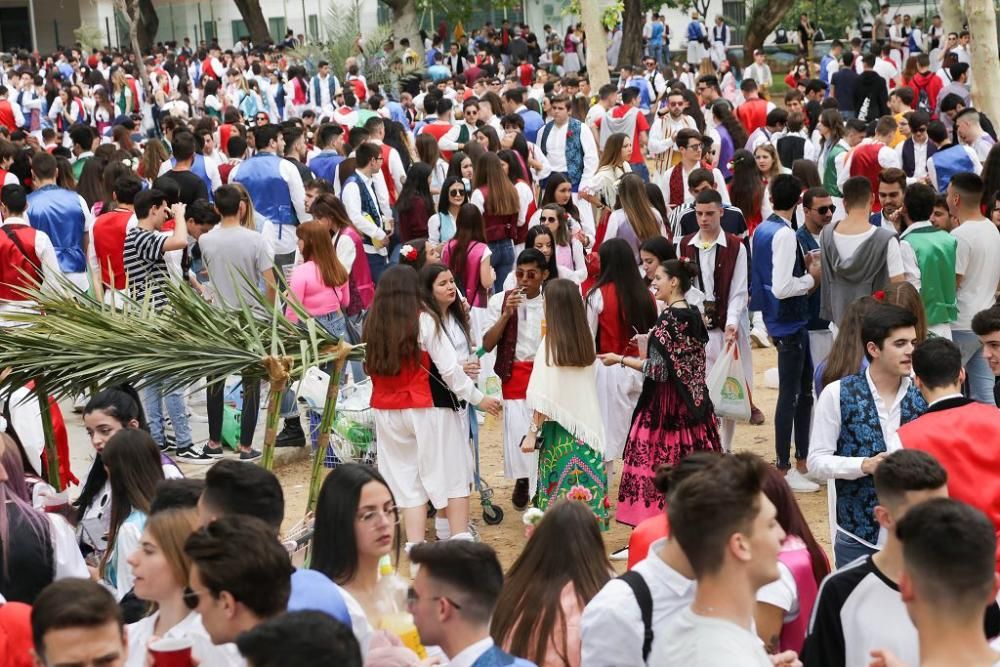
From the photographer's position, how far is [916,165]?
12.6 m

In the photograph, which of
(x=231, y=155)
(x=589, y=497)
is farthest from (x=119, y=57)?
(x=589, y=497)

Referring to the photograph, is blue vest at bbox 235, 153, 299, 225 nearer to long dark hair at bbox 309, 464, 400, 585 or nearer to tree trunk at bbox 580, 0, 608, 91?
long dark hair at bbox 309, 464, 400, 585

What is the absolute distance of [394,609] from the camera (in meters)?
4.79

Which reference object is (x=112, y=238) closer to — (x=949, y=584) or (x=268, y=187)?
(x=268, y=187)

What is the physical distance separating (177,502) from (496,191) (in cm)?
674

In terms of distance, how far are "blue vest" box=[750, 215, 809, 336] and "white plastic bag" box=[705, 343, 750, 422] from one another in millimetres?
356

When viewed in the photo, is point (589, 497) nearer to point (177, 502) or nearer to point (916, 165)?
point (177, 502)

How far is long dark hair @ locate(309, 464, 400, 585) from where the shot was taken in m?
4.65

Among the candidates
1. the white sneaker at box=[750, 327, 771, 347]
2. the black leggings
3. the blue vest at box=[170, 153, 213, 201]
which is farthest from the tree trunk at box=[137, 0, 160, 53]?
the black leggings

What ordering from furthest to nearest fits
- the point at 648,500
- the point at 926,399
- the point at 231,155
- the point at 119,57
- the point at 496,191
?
the point at 119,57 < the point at 231,155 < the point at 496,191 < the point at 648,500 < the point at 926,399

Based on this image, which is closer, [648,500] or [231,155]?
[648,500]

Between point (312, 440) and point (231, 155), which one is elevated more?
point (231, 155)

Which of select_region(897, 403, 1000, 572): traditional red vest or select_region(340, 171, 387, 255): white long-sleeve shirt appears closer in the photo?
select_region(897, 403, 1000, 572): traditional red vest

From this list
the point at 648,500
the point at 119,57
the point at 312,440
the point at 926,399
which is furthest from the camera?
the point at 119,57
